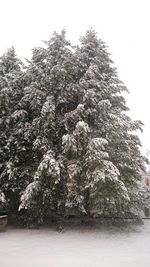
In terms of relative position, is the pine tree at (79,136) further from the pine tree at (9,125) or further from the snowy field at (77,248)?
the snowy field at (77,248)

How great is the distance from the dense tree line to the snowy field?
0.97 meters

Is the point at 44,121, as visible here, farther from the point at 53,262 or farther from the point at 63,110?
the point at 53,262

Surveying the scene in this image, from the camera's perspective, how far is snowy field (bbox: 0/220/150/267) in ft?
25.1

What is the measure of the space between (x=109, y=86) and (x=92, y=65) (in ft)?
3.67

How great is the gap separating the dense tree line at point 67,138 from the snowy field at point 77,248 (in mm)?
966

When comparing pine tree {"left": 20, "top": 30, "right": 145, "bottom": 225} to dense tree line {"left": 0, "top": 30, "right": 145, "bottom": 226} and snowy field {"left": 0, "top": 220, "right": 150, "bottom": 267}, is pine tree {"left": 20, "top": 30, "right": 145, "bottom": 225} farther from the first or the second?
snowy field {"left": 0, "top": 220, "right": 150, "bottom": 267}

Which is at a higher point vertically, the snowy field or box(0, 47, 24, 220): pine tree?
box(0, 47, 24, 220): pine tree

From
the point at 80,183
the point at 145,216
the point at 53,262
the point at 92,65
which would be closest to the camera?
the point at 53,262

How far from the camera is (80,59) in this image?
43.5 feet

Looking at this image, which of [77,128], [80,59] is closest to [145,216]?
[77,128]

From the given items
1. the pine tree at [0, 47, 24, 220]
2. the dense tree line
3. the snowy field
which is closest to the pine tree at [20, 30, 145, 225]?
the dense tree line

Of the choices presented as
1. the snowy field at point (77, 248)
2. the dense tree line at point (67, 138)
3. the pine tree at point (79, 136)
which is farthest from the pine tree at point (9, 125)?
the snowy field at point (77, 248)

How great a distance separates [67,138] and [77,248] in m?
3.89

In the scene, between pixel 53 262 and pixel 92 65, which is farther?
pixel 92 65
